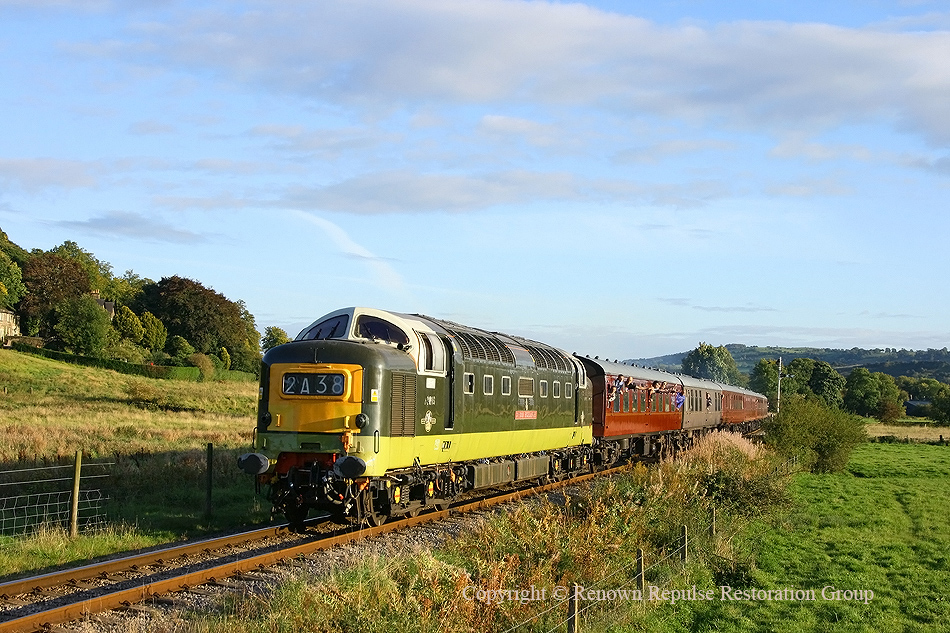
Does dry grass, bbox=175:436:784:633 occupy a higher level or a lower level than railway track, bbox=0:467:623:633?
higher

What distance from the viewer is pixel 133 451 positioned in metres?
24.5

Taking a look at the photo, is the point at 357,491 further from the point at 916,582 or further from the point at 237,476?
the point at 916,582

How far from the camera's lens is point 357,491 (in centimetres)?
1472

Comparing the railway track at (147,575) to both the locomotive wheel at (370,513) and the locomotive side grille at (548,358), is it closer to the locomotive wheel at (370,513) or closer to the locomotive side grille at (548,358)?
the locomotive wheel at (370,513)

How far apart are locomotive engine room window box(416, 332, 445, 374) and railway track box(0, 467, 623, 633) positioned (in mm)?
3252

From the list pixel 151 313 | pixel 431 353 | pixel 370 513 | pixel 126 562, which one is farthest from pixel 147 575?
pixel 151 313

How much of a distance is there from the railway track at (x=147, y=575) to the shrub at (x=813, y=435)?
2727cm

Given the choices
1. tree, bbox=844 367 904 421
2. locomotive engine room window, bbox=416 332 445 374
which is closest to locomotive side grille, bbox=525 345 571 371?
locomotive engine room window, bbox=416 332 445 374

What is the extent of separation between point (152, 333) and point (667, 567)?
8451 cm

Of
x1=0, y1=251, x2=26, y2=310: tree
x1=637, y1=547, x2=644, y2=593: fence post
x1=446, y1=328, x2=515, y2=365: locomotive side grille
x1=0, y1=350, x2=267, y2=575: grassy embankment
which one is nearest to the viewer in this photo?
x1=637, y1=547, x2=644, y2=593: fence post

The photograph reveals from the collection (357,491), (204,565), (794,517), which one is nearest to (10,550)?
(204,565)

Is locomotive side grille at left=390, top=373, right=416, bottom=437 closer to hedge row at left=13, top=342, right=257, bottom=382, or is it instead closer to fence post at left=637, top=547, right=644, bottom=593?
fence post at left=637, top=547, right=644, bottom=593

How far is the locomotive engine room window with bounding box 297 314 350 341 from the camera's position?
53.2 feet

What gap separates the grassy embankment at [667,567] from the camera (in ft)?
27.6
